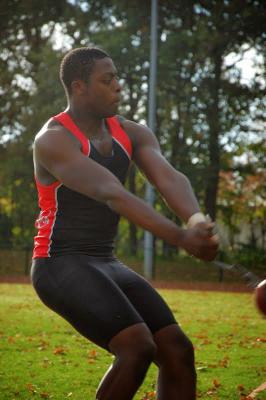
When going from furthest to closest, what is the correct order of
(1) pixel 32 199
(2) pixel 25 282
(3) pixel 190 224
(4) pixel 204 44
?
(1) pixel 32 199 → (4) pixel 204 44 → (2) pixel 25 282 → (3) pixel 190 224

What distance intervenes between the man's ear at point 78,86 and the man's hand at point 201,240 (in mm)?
1181

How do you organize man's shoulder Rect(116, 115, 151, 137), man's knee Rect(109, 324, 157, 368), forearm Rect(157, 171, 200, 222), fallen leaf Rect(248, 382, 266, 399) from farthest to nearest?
1. fallen leaf Rect(248, 382, 266, 399)
2. man's shoulder Rect(116, 115, 151, 137)
3. forearm Rect(157, 171, 200, 222)
4. man's knee Rect(109, 324, 157, 368)

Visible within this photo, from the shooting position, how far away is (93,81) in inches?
152

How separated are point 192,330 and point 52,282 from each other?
6.80 metres

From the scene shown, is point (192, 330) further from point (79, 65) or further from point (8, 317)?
point (79, 65)

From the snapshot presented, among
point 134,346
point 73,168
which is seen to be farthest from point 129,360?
point 73,168

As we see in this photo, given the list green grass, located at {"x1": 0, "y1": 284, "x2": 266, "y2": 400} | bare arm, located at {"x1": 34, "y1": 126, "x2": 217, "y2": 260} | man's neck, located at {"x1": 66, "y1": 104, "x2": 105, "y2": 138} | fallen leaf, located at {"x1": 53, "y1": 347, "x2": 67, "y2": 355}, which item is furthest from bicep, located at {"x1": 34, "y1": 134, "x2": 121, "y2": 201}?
fallen leaf, located at {"x1": 53, "y1": 347, "x2": 67, "y2": 355}

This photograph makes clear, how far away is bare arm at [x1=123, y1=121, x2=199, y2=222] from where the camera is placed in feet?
12.1

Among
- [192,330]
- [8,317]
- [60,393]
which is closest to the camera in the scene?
[60,393]

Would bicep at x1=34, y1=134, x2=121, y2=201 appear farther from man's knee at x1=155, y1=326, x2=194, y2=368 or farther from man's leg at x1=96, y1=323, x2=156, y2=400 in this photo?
man's knee at x1=155, y1=326, x2=194, y2=368

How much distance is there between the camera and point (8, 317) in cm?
1141

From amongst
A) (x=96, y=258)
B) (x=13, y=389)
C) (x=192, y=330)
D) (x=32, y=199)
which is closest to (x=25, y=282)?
(x=32, y=199)

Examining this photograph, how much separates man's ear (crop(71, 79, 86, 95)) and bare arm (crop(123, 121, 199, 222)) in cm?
35

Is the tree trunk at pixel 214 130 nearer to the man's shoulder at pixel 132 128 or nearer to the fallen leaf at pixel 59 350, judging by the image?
the fallen leaf at pixel 59 350
